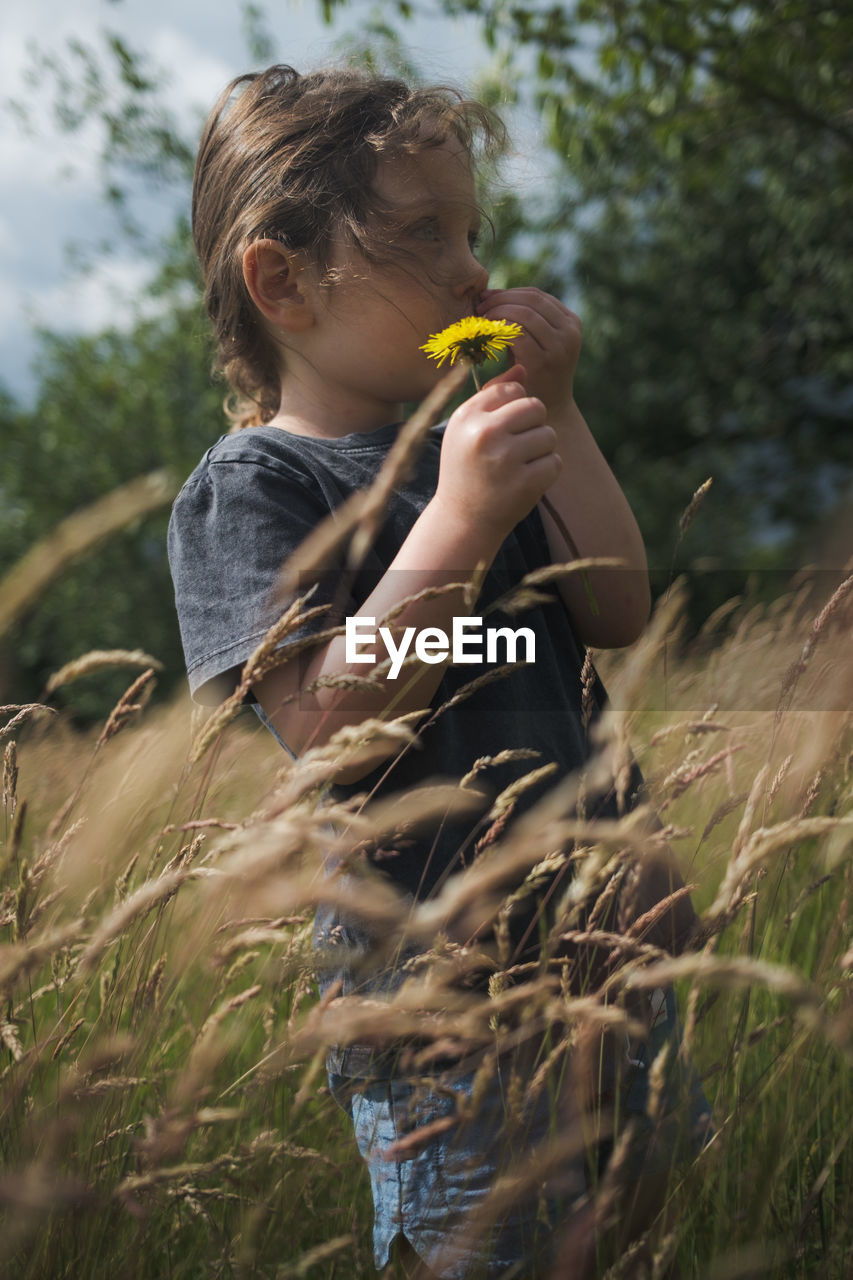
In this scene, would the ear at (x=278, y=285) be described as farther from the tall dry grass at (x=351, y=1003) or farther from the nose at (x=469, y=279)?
the tall dry grass at (x=351, y=1003)

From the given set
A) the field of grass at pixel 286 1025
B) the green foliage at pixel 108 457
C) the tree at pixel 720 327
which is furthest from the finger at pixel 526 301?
the green foliage at pixel 108 457

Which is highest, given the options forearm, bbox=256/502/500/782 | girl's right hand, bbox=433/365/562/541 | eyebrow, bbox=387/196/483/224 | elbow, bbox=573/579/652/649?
eyebrow, bbox=387/196/483/224

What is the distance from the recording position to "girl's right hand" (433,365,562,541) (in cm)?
114

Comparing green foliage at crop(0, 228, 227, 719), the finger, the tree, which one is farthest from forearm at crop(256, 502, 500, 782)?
green foliage at crop(0, 228, 227, 719)

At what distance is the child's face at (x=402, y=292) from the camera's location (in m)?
1.43

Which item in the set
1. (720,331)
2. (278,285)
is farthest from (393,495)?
(720,331)

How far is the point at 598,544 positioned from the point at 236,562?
1.86ft

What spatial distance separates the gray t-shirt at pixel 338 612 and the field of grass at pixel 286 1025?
11cm

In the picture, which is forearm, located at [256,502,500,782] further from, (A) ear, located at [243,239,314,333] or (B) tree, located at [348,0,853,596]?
(B) tree, located at [348,0,853,596]

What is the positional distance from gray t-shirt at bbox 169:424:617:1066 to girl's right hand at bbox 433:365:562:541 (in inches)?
7.8

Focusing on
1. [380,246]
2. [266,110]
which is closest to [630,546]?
[380,246]

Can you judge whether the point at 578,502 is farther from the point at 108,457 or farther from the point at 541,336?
the point at 108,457

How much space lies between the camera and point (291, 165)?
1543 millimetres

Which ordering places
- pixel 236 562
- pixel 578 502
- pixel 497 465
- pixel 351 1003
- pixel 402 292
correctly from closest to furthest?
pixel 351 1003 < pixel 497 465 < pixel 236 562 < pixel 402 292 < pixel 578 502
